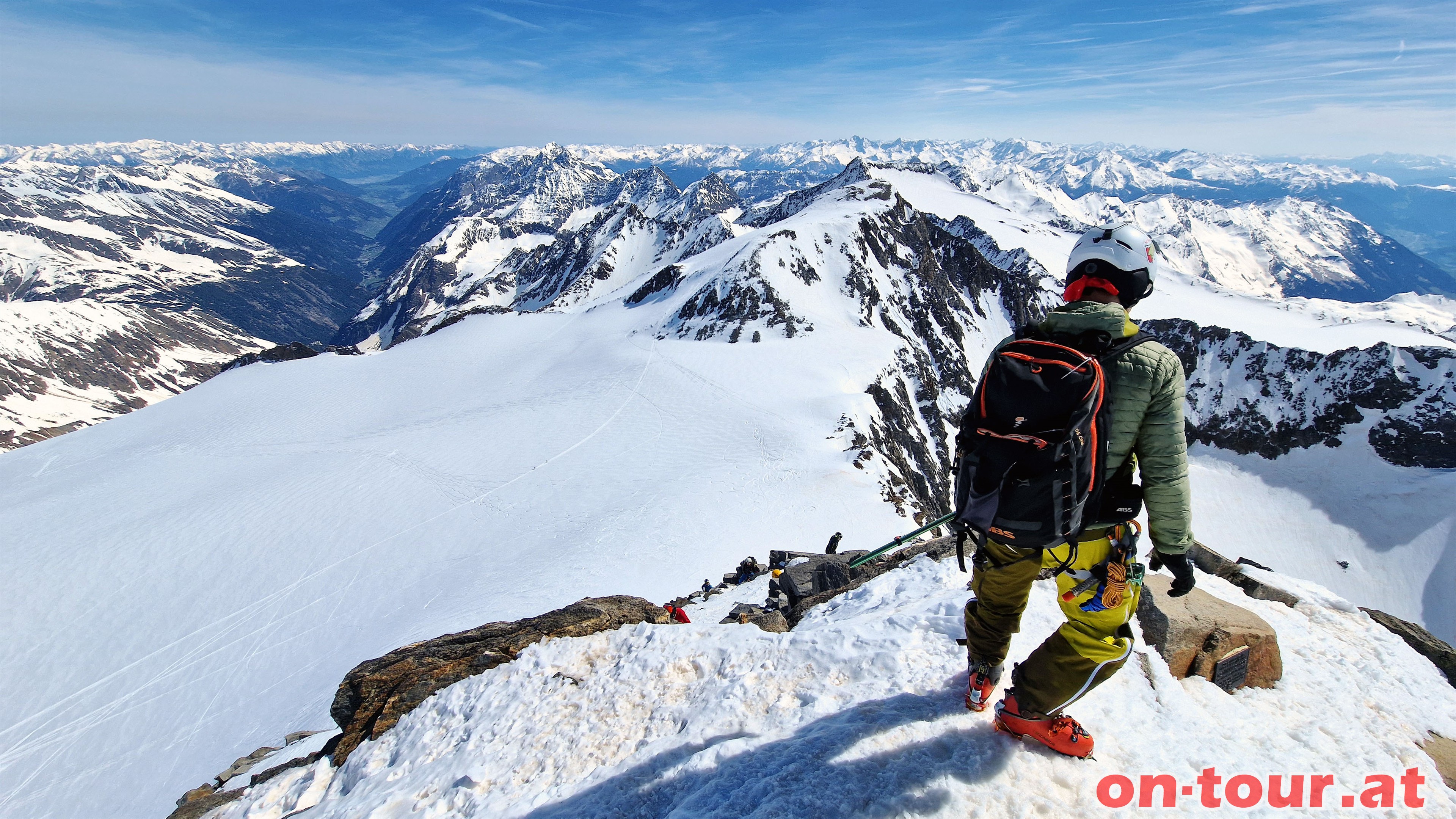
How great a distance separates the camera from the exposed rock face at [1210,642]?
6305 mm

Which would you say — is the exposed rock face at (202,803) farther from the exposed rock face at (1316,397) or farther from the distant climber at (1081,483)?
the exposed rock face at (1316,397)

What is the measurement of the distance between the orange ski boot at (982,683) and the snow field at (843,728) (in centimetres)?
20

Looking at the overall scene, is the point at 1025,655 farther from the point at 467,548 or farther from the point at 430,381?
the point at 430,381

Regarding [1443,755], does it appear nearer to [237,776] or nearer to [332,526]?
[237,776]

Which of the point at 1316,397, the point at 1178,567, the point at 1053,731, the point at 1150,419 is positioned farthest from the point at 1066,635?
the point at 1316,397

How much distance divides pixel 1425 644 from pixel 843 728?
904 cm

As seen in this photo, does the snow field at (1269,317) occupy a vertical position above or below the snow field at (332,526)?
below

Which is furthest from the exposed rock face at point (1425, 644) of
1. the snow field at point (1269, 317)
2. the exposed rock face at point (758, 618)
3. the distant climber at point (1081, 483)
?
the snow field at point (1269, 317)

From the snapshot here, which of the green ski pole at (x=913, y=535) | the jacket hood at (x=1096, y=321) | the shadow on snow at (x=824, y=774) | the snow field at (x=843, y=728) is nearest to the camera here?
the jacket hood at (x=1096, y=321)

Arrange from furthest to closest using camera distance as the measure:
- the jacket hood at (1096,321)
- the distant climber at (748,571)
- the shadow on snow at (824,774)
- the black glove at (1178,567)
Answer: the distant climber at (748,571)
the shadow on snow at (824,774)
the black glove at (1178,567)
the jacket hood at (1096,321)

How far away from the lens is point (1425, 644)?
26.7 ft

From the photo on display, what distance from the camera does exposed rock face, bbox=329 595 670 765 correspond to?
8547mm

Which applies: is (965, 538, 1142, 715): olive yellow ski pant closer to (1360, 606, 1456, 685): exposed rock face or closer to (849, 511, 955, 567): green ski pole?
(849, 511, 955, 567): green ski pole

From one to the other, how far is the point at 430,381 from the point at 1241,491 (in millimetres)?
119176
